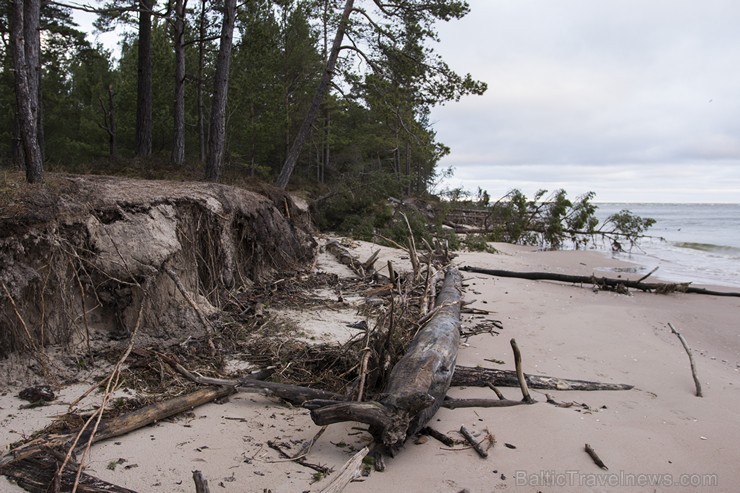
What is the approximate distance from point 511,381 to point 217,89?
8.67 meters

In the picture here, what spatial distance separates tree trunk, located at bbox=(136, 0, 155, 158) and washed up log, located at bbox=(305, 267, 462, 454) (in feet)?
35.1

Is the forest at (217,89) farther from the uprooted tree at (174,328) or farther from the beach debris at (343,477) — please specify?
the beach debris at (343,477)

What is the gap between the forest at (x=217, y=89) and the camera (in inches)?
408

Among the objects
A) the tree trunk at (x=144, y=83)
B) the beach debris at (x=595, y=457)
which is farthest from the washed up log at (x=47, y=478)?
the tree trunk at (x=144, y=83)

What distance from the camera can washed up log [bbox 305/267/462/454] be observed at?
3.28 metres

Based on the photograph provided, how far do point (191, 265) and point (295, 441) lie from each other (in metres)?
3.60

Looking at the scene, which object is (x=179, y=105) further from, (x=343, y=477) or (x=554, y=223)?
(x=554, y=223)

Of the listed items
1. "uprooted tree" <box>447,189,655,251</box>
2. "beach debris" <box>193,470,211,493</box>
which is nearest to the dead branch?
"beach debris" <box>193,470,211,493</box>

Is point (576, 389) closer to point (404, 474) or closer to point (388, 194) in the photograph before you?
point (404, 474)

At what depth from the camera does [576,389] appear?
4781mm

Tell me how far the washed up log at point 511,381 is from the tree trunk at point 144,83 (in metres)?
10.8

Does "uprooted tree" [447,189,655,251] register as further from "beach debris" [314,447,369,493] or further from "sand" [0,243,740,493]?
"beach debris" [314,447,369,493]

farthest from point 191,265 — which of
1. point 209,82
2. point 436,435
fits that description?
point 209,82

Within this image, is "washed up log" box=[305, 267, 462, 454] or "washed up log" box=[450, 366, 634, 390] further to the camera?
"washed up log" box=[450, 366, 634, 390]
